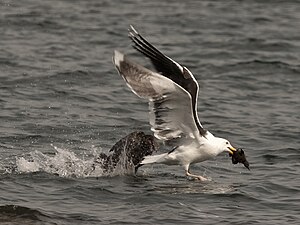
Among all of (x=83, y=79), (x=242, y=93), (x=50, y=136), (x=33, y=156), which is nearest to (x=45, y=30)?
(x=83, y=79)

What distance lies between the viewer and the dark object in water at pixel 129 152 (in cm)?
1152

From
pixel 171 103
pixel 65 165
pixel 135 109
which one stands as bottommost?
pixel 135 109

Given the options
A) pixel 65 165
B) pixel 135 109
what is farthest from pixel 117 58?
pixel 135 109

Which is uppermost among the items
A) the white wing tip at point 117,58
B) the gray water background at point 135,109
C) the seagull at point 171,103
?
the white wing tip at point 117,58

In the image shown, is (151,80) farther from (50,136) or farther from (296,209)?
(50,136)

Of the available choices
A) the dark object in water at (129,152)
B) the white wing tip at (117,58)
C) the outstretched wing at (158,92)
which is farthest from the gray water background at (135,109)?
the white wing tip at (117,58)

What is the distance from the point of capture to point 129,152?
456 inches

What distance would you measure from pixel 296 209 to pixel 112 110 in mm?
5364

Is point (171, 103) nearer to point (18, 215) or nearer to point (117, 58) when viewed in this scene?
point (117, 58)

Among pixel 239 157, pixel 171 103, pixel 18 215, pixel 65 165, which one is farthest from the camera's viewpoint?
pixel 239 157

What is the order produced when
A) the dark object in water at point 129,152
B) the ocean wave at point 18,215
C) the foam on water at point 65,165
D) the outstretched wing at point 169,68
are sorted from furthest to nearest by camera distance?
the dark object in water at point 129,152 → the foam on water at point 65,165 → the outstretched wing at point 169,68 → the ocean wave at point 18,215

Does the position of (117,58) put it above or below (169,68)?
above

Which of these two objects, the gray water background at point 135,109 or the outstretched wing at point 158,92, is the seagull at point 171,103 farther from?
the gray water background at point 135,109

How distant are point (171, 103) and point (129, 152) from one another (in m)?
1.37
